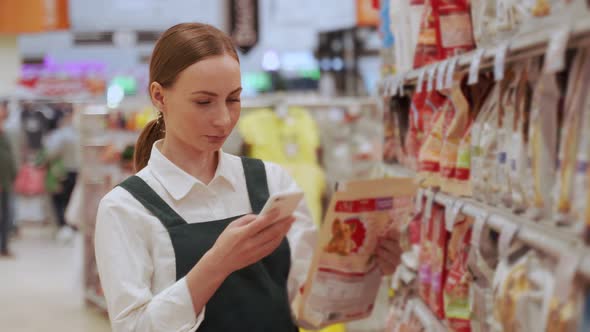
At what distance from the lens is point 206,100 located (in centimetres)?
174

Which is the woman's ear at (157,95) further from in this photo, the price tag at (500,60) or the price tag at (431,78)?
the price tag at (431,78)

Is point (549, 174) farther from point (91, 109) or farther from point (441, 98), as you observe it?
point (91, 109)

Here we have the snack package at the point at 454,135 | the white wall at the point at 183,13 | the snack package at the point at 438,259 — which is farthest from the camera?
the white wall at the point at 183,13

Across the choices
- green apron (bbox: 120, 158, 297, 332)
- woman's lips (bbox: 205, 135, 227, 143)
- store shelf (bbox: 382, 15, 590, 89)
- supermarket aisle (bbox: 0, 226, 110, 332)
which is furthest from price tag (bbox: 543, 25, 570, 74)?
supermarket aisle (bbox: 0, 226, 110, 332)

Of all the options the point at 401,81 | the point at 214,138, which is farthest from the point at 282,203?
the point at 401,81

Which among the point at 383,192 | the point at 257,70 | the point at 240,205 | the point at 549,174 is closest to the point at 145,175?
the point at 240,205

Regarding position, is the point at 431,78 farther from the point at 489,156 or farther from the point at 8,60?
the point at 8,60

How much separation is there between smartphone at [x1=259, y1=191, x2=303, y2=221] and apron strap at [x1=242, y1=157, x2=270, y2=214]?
24 cm

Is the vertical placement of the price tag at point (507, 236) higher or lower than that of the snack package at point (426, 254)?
higher

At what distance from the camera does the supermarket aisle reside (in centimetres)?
668

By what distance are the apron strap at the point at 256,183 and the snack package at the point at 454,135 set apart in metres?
0.63

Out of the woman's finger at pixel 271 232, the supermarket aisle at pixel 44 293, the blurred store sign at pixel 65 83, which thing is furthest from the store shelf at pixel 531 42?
the blurred store sign at pixel 65 83

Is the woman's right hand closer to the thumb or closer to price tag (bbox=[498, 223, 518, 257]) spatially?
the thumb

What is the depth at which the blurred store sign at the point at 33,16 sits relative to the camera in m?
9.38
